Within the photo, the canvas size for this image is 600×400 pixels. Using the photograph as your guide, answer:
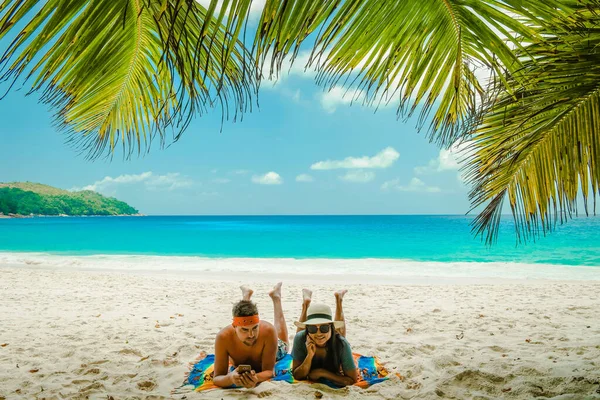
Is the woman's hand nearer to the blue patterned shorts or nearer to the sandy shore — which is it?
the sandy shore

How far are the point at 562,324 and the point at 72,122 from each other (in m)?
5.65

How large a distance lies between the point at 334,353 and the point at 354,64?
2.38 meters

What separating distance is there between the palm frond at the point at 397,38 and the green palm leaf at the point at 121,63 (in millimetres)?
149

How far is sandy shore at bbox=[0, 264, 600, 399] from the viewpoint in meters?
3.11

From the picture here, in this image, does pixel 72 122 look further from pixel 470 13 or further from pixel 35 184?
pixel 35 184

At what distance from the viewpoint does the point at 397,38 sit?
137 cm

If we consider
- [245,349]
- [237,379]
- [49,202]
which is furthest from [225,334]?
[49,202]

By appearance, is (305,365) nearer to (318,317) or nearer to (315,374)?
(315,374)

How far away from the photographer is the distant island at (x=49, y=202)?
80625 millimetres

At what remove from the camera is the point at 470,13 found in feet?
4.19

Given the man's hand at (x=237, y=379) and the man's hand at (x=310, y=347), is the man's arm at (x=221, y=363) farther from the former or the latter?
the man's hand at (x=310, y=347)

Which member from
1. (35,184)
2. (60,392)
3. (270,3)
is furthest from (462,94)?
(35,184)

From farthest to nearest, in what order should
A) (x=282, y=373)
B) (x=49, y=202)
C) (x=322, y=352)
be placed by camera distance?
(x=49, y=202) < (x=282, y=373) < (x=322, y=352)

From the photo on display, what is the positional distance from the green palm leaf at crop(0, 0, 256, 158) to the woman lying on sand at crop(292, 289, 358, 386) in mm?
1762
